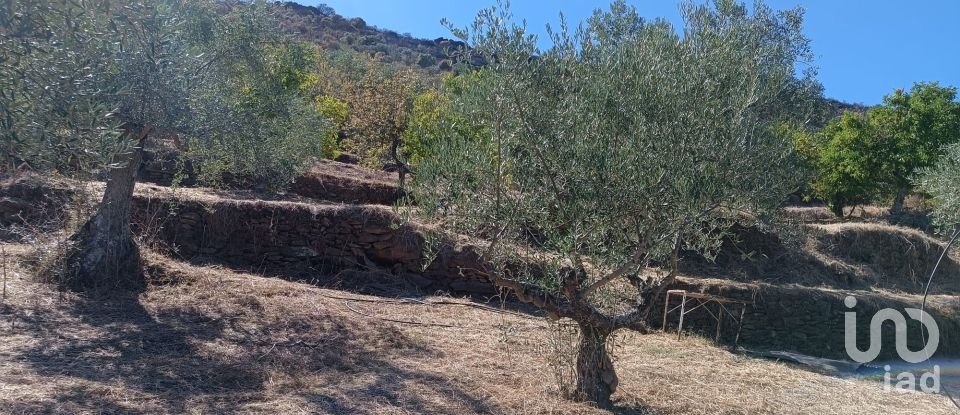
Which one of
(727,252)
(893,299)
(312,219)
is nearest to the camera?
(312,219)

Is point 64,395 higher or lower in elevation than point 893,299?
lower

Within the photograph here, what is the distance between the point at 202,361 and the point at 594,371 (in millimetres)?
4015

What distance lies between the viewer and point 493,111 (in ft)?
20.9

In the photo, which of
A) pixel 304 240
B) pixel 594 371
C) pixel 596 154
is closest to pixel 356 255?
pixel 304 240

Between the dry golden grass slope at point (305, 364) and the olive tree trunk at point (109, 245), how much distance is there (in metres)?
0.36

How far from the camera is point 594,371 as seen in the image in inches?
288

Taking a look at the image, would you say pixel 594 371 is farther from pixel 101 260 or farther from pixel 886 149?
pixel 886 149

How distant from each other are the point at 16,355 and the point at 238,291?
303 cm

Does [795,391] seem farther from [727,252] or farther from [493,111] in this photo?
[727,252]

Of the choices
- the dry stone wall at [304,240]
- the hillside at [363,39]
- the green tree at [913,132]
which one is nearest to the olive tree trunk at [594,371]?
the dry stone wall at [304,240]

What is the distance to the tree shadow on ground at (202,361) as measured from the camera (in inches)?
253

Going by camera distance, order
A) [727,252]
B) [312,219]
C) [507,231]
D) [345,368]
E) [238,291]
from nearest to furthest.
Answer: [507,231] < [345,368] < [238,291] < [312,219] < [727,252]

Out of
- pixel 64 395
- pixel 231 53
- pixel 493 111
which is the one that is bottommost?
pixel 64 395

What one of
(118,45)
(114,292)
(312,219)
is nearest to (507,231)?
(118,45)
